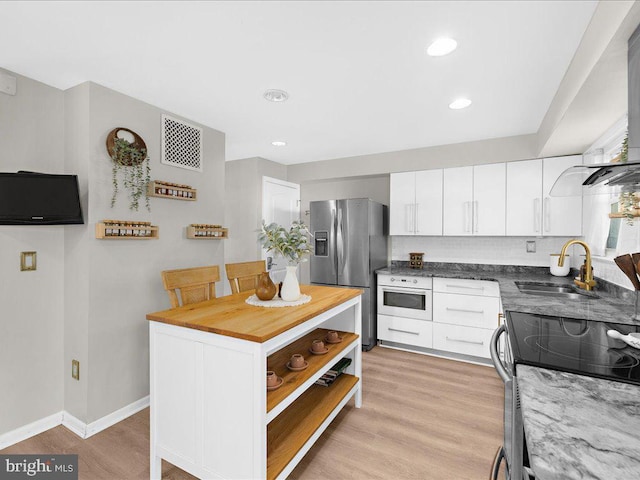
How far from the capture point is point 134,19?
1.61m

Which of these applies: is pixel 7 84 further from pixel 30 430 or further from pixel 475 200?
pixel 475 200

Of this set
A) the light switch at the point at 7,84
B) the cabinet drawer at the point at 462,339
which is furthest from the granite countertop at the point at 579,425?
the light switch at the point at 7,84

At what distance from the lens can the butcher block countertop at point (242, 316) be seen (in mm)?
1509

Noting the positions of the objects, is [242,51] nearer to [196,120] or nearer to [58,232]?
[196,120]

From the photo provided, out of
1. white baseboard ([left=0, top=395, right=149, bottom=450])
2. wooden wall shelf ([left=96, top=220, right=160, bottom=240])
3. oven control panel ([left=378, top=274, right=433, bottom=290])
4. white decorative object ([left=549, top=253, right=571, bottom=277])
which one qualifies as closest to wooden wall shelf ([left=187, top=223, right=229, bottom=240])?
wooden wall shelf ([left=96, top=220, right=160, bottom=240])

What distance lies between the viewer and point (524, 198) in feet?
11.1

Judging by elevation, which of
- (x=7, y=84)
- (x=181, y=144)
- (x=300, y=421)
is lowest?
(x=300, y=421)

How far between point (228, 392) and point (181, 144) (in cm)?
222

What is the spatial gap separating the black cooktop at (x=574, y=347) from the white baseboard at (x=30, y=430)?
9.82 ft

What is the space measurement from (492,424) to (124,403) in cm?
271

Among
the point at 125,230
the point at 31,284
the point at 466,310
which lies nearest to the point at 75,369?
the point at 31,284

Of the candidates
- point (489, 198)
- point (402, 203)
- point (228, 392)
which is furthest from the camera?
point (402, 203)

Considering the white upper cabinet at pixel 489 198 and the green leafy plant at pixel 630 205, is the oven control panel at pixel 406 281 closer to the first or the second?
the white upper cabinet at pixel 489 198

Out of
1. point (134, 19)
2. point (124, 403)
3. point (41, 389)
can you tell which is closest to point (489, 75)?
point (134, 19)
